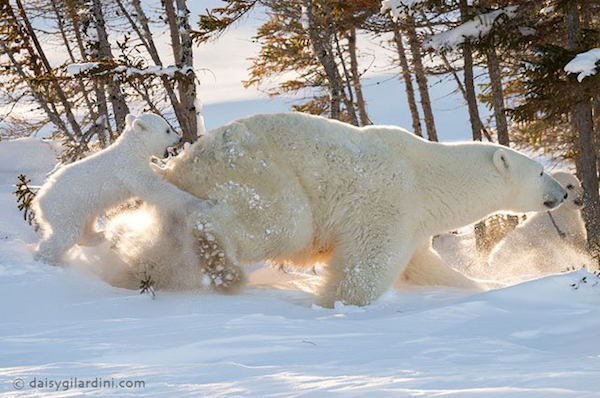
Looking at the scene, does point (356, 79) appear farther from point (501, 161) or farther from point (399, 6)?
point (501, 161)

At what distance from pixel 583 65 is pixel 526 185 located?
155 inches

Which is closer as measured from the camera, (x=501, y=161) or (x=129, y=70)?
(x=501, y=161)

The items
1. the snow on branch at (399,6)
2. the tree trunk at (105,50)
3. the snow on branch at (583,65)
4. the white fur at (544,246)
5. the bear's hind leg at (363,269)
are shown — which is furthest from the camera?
the tree trunk at (105,50)

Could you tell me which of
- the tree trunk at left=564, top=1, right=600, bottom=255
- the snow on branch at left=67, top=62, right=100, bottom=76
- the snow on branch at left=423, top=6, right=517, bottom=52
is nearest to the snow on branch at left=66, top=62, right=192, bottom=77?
the snow on branch at left=67, top=62, right=100, bottom=76

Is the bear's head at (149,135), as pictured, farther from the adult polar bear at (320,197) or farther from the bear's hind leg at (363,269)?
the bear's hind leg at (363,269)

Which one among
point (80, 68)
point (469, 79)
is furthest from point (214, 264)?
point (469, 79)

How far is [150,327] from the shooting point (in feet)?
14.3

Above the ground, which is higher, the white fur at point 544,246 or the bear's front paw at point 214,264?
the bear's front paw at point 214,264

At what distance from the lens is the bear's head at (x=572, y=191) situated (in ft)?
35.6

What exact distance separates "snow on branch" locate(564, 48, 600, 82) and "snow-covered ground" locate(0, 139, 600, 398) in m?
5.14

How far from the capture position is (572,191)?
36.1ft

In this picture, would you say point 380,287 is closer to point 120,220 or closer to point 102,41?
point 120,220

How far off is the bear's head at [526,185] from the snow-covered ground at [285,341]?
1.33 metres

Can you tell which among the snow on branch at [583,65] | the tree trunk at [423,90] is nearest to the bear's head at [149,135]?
the snow on branch at [583,65]
